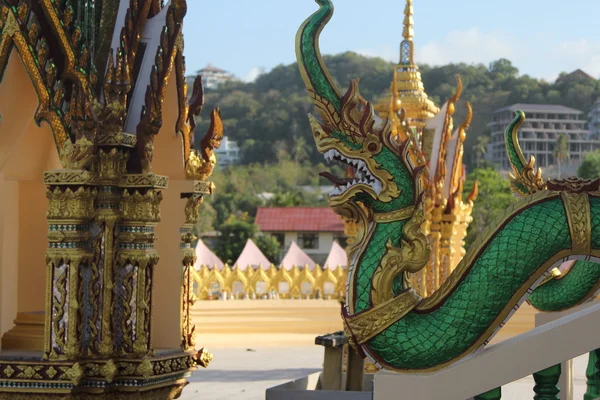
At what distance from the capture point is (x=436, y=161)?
15891 mm

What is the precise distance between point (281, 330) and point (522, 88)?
93.9m

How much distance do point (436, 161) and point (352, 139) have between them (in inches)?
468

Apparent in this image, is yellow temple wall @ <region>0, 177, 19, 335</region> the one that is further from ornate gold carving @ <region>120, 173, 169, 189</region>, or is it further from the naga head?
the naga head

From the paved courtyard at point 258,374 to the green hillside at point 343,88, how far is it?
72469 millimetres

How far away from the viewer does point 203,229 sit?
189 feet

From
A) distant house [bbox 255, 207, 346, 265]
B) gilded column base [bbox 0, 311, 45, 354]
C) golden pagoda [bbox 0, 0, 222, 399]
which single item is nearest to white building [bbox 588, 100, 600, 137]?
distant house [bbox 255, 207, 346, 265]

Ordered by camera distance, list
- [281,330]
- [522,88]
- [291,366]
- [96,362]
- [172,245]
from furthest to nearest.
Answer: [522,88] → [281,330] → [291,366] → [172,245] → [96,362]

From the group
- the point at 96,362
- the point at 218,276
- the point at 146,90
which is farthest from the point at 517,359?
the point at 218,276

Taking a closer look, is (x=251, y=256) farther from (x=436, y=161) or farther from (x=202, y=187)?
(x=202, y=187)

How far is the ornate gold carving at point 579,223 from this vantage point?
3879 millimetres

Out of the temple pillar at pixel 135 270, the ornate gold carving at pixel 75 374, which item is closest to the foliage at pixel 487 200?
the temple pillar at pixel 135 270

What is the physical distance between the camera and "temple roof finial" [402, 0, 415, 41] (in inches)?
680

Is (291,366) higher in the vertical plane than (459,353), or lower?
lower

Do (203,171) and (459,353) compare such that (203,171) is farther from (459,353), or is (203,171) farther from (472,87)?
(472,87)
